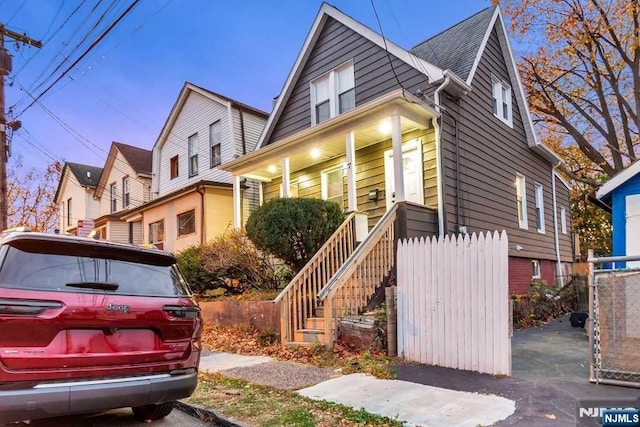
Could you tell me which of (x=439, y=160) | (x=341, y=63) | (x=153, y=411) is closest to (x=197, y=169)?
(x=341, y=63)

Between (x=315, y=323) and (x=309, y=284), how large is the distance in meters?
0.74

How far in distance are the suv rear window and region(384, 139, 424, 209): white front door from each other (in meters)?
7.88

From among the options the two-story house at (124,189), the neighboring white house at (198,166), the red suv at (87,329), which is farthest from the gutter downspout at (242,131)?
the red suv at (87,329)

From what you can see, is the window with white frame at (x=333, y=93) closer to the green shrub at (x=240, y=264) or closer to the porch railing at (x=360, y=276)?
the green shrub at (x=240, y=264)

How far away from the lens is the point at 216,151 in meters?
18.7

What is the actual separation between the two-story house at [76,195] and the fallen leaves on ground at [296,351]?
21.8 metres

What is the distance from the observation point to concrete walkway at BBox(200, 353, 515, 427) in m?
4.38

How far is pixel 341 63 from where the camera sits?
13.3 m

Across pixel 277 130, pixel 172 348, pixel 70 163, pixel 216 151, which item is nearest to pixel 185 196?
pixel 216 151

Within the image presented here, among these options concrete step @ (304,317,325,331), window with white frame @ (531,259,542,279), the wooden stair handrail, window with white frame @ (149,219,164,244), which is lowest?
concrete step @ (304,317,325,331)

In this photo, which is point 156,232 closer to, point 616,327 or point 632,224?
point 632,224

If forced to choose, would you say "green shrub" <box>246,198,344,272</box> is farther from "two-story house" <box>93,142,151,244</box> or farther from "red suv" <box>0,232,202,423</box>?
"two-story house" <box>93,142,151,244</box>

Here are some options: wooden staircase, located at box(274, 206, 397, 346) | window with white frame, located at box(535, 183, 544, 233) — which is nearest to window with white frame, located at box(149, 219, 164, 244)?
wooden staircase, located at box(274, 206, 397, 346)

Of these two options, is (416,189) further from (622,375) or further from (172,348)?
(172,348)
